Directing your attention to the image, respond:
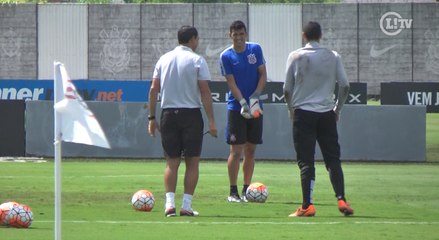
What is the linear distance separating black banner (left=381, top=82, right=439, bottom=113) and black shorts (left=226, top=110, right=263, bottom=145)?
18626 millimetres

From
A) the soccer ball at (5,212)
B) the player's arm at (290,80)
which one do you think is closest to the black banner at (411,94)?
the player's arm at (290,80)

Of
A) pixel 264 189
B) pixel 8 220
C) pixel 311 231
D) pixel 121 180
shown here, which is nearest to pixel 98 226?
pixel 8 220

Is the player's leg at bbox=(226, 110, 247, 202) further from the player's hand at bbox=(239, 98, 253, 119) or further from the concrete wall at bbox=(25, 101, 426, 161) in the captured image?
the concrete wall at bbox=(25, 101, 426, 161)

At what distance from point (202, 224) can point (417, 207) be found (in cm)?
345

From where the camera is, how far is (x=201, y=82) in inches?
524

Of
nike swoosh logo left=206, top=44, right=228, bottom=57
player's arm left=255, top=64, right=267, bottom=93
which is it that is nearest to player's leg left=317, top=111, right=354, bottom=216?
player's arm left=255, top=64, right=267, bottom=93

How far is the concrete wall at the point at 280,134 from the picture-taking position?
80.9ft

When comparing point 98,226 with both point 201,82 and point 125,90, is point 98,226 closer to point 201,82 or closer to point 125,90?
point 201,82

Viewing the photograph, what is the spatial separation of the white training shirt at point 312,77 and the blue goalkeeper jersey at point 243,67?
1734mm

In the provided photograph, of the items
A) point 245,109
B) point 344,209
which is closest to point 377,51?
point 245,109

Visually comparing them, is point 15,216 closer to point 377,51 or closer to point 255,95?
point 255,95

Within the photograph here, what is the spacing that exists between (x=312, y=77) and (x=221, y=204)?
7.51 ft

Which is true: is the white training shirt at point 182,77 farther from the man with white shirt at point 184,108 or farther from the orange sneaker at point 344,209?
the orange sneaker at point 344,209

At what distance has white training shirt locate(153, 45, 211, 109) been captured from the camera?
523 inches
